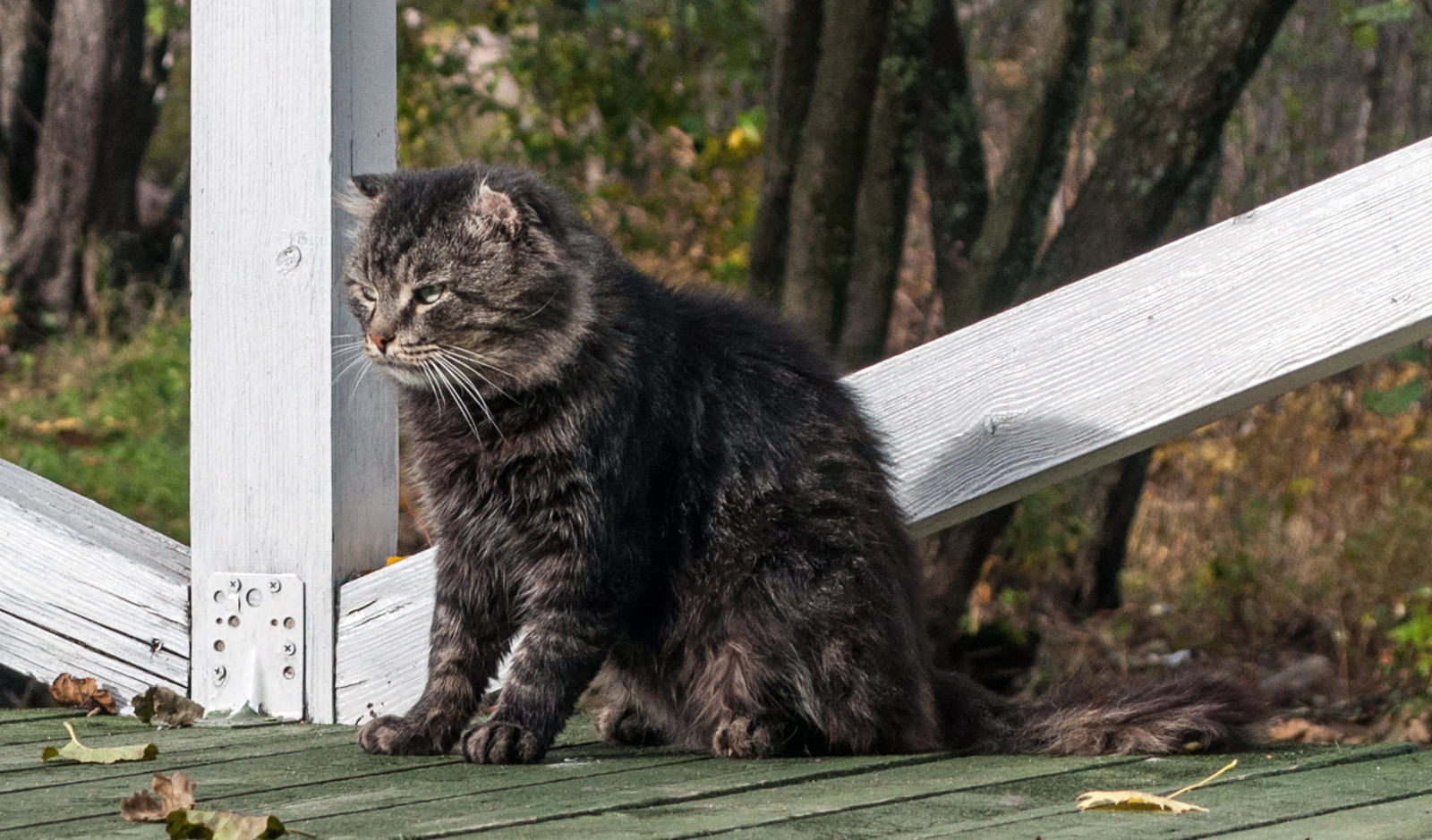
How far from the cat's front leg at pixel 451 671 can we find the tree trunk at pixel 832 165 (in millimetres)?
2567

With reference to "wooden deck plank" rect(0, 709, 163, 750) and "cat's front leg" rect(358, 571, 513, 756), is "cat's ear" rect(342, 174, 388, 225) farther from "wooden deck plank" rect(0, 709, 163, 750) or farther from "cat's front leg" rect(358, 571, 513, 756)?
"wooden deck plank" rect(0, 709, 163, 750)

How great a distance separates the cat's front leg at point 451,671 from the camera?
2.67m

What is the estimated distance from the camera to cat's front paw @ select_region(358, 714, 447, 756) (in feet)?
8.65

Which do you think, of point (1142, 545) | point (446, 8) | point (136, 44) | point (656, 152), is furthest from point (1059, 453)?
point (136, 44)

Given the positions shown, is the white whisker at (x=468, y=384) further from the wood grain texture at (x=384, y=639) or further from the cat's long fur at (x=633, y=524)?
the wood grain texture at (x=384, y=639)

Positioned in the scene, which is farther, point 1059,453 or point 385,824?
point 1059,453

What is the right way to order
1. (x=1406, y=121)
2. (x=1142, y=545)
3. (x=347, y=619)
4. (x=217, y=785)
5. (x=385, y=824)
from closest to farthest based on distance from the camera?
(x=385, y=824), (x=217, y=785), (x=347, y=619), (x=1142, y=545), (x=1406, y=121)

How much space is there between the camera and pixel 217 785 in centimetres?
230

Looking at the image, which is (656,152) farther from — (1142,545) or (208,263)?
(208,263)

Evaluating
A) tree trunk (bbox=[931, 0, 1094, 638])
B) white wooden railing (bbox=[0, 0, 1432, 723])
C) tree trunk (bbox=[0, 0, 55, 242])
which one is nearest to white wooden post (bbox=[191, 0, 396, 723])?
white wooden railing (bbox=[0, 0, 1432, 723])

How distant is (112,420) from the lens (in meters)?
8.61

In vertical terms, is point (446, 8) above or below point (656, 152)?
above

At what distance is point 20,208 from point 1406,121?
825 centimetres

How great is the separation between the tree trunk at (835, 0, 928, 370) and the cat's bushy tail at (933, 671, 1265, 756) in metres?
2.88
